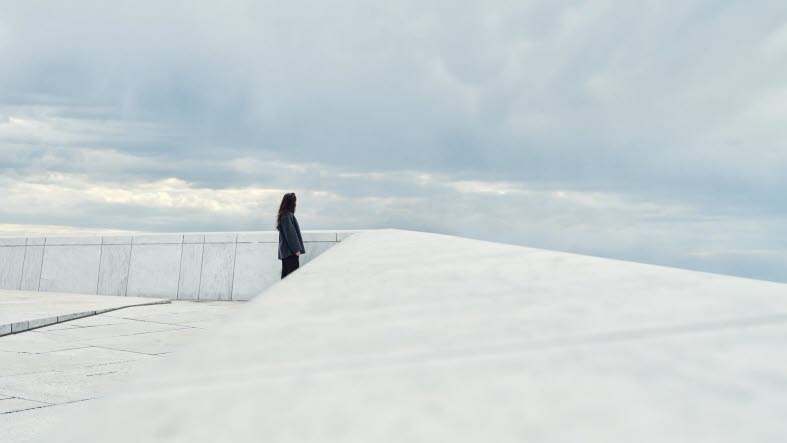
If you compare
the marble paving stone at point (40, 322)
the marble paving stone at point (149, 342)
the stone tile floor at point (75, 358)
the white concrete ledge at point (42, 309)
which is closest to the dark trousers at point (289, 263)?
the stone tile floor at point (75, 358)

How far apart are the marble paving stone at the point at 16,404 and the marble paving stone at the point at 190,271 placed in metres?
7.99

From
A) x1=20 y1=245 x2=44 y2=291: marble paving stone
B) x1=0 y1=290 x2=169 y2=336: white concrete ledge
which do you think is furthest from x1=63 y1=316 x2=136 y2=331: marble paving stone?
x1=20 y1=245 x2=44 y2=291: marble paving stone

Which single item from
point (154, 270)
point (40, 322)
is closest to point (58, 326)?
point (40, 322)

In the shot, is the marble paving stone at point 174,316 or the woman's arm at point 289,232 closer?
the marble paving stone at point 174,316

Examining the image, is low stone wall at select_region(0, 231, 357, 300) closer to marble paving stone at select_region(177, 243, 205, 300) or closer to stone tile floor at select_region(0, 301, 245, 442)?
marble paving stone at select_region(177, 243, 205, 300)

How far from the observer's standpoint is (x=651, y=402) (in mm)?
681

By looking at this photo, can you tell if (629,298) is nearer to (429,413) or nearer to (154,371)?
(429,413)

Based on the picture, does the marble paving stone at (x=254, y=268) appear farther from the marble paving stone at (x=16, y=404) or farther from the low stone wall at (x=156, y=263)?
the marble paving stone at (x=16, y=404)

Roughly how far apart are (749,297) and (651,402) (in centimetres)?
37

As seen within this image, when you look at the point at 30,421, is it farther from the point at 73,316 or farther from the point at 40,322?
the point at 73,316

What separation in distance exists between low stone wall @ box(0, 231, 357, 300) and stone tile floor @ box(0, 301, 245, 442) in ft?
8.36

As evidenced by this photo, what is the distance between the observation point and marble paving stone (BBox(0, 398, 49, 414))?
3.95 m

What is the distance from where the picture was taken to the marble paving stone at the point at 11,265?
1432cm

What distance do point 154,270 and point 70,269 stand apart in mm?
2340
